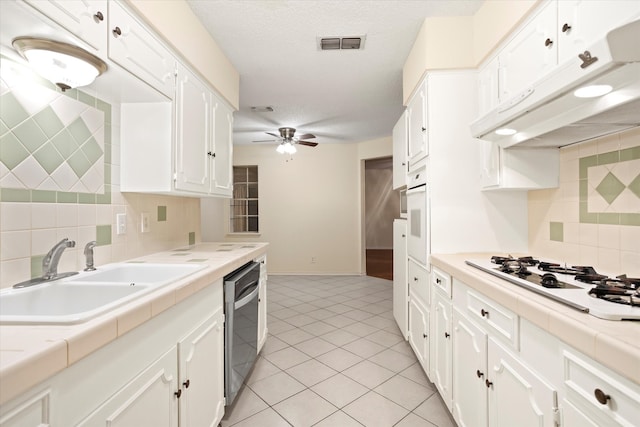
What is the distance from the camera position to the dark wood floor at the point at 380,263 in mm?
5969

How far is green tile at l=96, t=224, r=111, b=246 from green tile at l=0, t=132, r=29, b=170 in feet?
1.60

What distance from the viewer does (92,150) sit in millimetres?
1558

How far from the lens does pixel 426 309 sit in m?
2.15

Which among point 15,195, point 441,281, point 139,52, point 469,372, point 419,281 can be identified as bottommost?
point 469,372

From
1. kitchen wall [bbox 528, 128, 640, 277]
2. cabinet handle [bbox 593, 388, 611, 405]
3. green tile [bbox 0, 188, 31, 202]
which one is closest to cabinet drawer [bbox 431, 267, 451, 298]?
kitchen wall [bbox 528, 128, 640, 277]

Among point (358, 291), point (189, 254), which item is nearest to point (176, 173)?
point (189, 254)

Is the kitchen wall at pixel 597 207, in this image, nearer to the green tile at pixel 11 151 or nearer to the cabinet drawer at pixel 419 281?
the cabinet drawer at pixel 419 281

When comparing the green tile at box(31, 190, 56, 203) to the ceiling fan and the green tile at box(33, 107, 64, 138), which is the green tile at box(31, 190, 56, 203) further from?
the ceiling fan

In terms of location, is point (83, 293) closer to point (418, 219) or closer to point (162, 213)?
point (162, 213)

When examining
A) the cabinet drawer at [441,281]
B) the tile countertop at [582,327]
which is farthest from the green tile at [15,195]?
the cabinet drawer at [441,281]

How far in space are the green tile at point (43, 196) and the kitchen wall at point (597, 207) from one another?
101 inches

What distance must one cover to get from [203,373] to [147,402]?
469mm

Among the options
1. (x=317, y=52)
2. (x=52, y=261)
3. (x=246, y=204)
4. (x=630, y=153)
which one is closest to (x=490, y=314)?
(x=630, y=153)

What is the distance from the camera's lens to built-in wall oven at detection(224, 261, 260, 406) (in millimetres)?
1754
